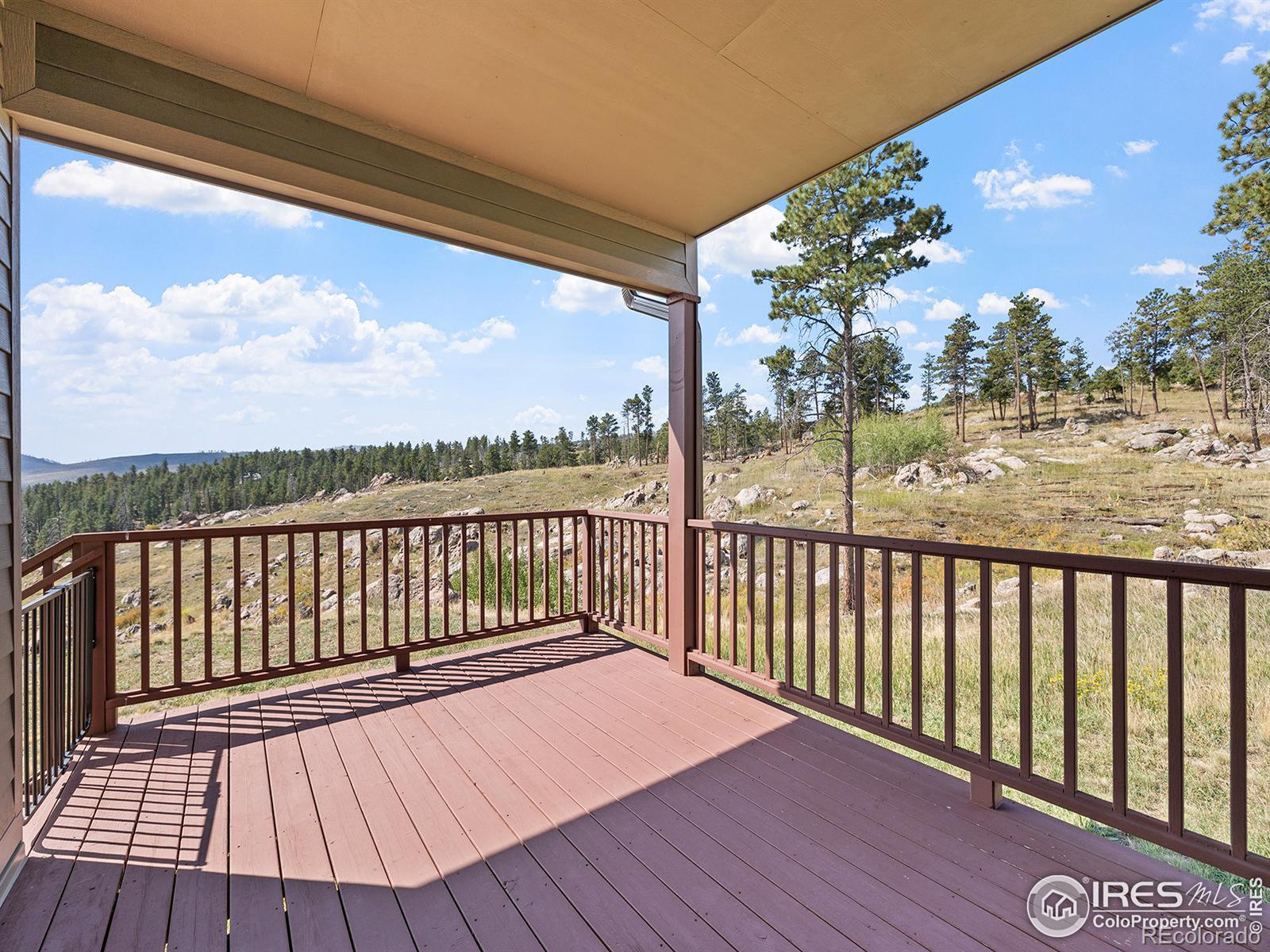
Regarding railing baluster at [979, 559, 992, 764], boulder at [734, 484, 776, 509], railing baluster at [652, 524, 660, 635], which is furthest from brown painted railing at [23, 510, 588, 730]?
boulder at [734, 484, 776, 509]

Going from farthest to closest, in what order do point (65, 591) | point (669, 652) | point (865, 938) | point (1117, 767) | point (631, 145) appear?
point (669, 652)
point (631, 145)
point (65, 591)
point (1117, 767)
point (865, 938)

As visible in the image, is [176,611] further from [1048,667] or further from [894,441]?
[894,441]

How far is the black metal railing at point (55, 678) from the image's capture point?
1.92 meters

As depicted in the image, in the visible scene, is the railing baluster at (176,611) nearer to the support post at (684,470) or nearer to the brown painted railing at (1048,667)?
the support post at (684,470)

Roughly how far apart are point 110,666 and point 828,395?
25.0 ft

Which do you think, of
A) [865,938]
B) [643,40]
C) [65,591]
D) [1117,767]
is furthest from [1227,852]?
[65,591]

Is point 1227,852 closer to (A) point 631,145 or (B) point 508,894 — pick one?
(B) point 508,894

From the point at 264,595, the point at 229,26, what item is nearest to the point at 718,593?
the point at 264,595

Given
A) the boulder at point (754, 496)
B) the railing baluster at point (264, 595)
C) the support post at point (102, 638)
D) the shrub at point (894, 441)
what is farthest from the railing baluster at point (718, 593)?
the boulder at point (754, 496)

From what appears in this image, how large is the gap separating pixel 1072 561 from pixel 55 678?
3.67 meters

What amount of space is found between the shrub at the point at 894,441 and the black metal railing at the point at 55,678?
762 cm

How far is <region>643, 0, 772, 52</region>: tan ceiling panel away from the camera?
1.66 meters

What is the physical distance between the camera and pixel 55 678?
2119 mm

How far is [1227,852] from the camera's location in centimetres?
146
